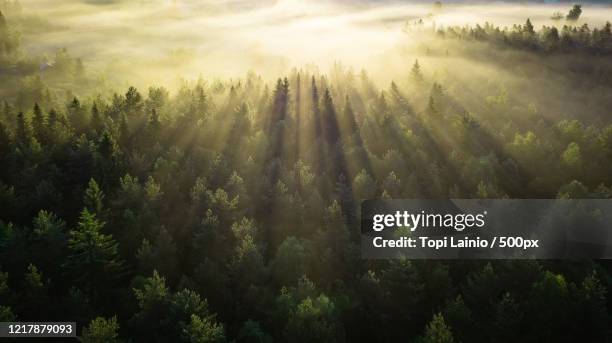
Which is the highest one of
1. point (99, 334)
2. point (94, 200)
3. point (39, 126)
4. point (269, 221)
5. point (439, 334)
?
Answer: point (39, 126)

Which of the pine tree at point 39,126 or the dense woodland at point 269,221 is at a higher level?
the pine tree at point 39,126

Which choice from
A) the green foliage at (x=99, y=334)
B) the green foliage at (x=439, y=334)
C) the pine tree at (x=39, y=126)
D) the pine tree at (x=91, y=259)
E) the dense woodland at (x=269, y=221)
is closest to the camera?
the green foliage at (x=439, y=334)

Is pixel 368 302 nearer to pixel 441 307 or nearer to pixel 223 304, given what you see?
pixel 441 307

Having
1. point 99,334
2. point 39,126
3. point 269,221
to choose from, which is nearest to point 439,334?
point 99,334

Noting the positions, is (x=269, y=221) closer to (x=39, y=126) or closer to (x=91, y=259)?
(x=91, y=259)

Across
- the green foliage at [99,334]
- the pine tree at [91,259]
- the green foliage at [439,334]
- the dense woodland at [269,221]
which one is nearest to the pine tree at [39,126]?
the dense woodland at [269,221]

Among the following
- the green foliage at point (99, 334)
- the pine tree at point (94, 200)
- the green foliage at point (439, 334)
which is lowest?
the green foliage at point (439, 334)

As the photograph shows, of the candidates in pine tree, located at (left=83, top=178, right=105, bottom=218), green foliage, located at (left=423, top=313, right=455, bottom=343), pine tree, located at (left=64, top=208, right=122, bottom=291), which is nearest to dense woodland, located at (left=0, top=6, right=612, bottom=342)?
pine tree, located at (left=64, top=208, right=122, bottom=291)

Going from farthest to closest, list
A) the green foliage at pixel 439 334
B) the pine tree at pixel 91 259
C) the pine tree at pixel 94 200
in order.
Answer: the pine tree at pixel 94 200, the pine tree at pixel 91 259, the green foliage at pixel 439 334

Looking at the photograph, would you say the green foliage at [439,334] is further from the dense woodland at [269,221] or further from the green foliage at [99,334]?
the green foliage at [99,334]

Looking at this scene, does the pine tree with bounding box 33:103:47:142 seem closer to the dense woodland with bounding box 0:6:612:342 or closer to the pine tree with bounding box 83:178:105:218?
the dense woodland with bounding box 0:6:612:342
